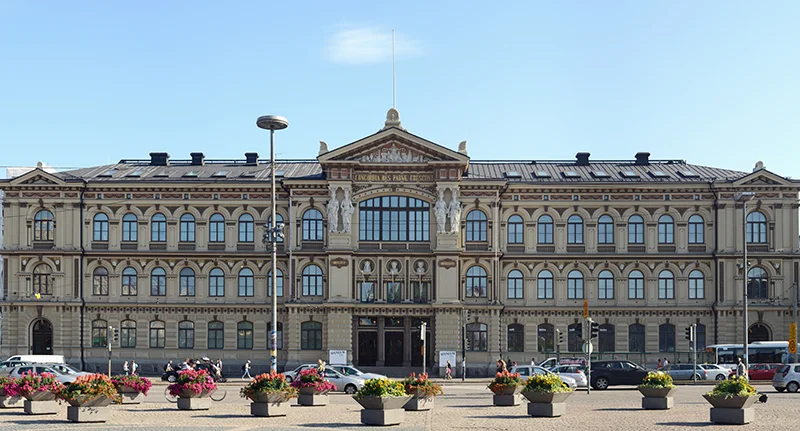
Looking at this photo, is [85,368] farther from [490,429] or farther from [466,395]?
[490,429]

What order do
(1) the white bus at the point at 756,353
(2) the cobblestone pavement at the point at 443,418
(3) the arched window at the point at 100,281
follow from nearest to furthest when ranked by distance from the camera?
1. (2) the cobblestone pavement at the point at 443,418
2. (1) the white bus at the point at 756,353
3. (3) the arched window at the point at 100,281

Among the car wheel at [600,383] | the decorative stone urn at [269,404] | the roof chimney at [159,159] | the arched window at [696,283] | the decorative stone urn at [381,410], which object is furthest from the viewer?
the roof chimney at [159,159]

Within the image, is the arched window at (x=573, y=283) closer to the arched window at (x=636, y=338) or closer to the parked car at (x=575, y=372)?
the arched window at (x=636, y=338)

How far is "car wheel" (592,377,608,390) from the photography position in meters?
63.1

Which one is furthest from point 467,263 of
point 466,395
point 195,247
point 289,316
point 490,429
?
point 490,429

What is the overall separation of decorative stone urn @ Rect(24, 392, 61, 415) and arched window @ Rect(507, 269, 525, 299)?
4659cm

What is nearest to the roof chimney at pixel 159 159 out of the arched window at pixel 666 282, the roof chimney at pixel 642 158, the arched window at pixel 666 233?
the roof chimney at pixel 642 158

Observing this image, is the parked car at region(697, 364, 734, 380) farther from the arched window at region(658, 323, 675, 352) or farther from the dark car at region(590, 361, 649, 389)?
the arched window at region(658, 323, 675, 352)

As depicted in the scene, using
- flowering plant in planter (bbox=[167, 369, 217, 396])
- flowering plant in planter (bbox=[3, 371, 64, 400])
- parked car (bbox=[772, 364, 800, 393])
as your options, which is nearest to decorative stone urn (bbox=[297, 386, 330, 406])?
flowering plant in planter (bbox=[167, 369, 217, 396])

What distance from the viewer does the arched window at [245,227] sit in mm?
81812

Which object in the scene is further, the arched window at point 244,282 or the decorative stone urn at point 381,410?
the arched window at point 244,282

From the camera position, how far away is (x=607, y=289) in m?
82.1

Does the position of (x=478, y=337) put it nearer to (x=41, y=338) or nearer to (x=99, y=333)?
(x=99, y=333)

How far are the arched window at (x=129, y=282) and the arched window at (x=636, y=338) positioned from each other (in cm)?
3601
